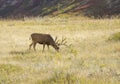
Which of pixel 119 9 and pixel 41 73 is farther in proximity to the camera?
pixel 119 9

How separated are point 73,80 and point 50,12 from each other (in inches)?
2867

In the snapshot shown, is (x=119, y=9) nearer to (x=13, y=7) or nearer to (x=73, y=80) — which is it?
(x=13, y=7)

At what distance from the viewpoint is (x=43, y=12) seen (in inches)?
3327

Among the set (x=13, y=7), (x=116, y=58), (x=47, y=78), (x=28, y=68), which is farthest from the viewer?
(x=13, y=7)

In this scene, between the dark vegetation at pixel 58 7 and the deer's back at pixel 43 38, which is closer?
the deer's back at pixel 43 38

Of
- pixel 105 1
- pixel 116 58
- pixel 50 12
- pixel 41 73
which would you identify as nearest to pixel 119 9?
pixel 105 1

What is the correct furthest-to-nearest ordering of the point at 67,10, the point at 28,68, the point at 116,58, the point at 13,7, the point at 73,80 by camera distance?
the point at 13,7 < the point at 67,10 < the point at 116,58 < the point at 28,68 < the point at 73,80

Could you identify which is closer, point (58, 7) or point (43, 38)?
point (43, 38)

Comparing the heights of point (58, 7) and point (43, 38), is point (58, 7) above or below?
above

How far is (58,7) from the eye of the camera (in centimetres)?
8469

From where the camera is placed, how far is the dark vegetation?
73188 mm

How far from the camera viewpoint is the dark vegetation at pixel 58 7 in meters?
73.2

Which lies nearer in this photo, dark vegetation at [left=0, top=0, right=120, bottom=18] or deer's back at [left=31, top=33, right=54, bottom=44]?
deer's back at [left=31, top=33, right=54, bottom=44]

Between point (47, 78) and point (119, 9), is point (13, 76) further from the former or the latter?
point (119, 9)
